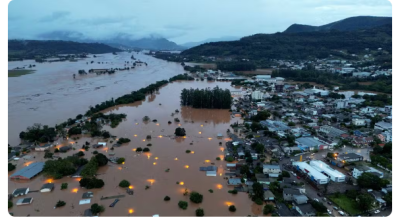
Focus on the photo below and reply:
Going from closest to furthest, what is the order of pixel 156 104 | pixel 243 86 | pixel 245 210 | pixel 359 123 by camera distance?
pixel 245 210 → pixel 359 123 → pixel 156 104 → pixel 243 86

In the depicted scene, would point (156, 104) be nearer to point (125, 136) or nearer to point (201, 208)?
point (125, 136)

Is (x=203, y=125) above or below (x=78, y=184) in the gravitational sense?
above

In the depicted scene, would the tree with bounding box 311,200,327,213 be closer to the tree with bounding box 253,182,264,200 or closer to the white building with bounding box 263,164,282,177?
A: the tree with bounding box 253,182,264,200

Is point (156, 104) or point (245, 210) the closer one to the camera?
point (245, 210)

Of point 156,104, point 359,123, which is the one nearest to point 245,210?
point 359,123

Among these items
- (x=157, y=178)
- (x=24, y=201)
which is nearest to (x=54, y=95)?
(x=24, y=201)

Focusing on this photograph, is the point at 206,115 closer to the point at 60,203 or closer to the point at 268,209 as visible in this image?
the point at 268,209

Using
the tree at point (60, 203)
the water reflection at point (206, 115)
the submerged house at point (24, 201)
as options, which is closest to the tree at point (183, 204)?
the tree at point (60, 203)

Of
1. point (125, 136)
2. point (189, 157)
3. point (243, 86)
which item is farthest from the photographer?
point (243, 86)

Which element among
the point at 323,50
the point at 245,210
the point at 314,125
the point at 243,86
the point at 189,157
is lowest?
the point at 245,210
